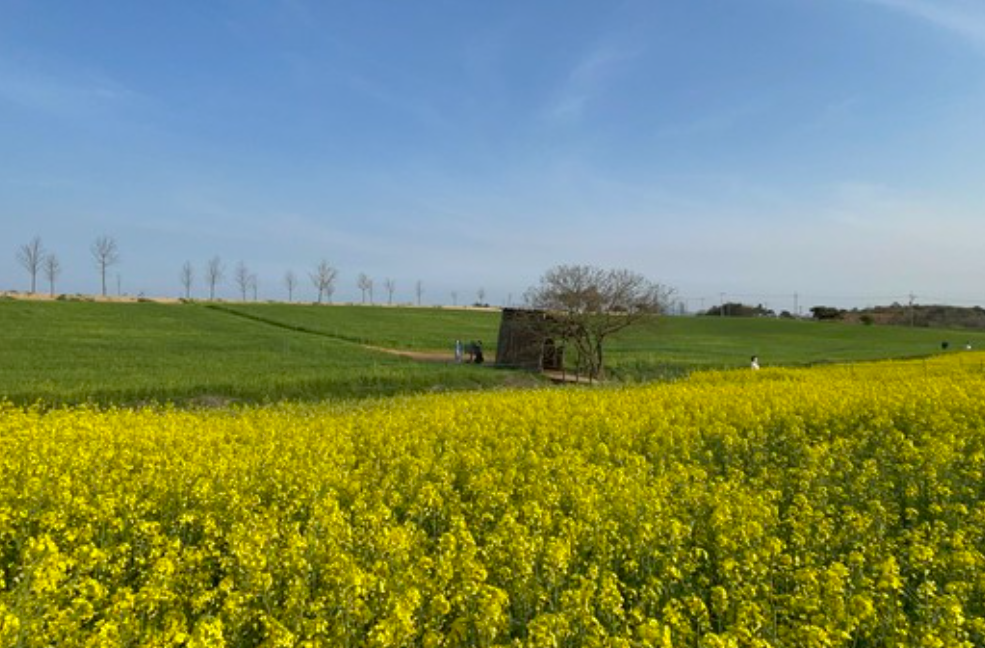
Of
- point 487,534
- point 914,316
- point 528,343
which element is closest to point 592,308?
point 528,343

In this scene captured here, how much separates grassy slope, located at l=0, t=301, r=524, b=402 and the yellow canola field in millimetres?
12006

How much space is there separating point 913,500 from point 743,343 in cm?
6154

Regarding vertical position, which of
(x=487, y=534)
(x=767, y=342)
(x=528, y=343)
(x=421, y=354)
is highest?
(x=528, y=343)

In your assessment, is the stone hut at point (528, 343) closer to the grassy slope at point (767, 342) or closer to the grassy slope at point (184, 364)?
the grassy slope at point (767, 342)

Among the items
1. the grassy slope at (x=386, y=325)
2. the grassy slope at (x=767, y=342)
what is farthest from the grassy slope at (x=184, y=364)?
the grassy slope at (x=767, y=342)

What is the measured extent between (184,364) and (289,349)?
11.1m

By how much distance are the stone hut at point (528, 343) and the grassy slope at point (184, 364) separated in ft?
14.0

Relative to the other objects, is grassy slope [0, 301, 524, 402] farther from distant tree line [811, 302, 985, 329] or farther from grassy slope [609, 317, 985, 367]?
distant tree line [811, 302, 985, 329]

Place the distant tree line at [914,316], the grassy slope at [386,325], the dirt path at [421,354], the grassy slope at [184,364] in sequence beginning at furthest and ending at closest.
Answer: the distant tree line at [914,316], the grassy slope at [386,325], the dirt path at [421,354], the grassy slope at [184,364]

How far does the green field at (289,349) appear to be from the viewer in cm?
2452

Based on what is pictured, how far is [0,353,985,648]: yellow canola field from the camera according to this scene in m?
4.12

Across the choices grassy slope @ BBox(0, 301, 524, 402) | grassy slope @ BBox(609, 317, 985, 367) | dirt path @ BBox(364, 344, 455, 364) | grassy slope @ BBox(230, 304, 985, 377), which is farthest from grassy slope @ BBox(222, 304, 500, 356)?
grassy slope @ BBox(609, 317, 985, 367)

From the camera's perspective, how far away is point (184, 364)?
3102 centimetres

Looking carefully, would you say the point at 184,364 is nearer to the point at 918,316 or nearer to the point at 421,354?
the point at 421,354
